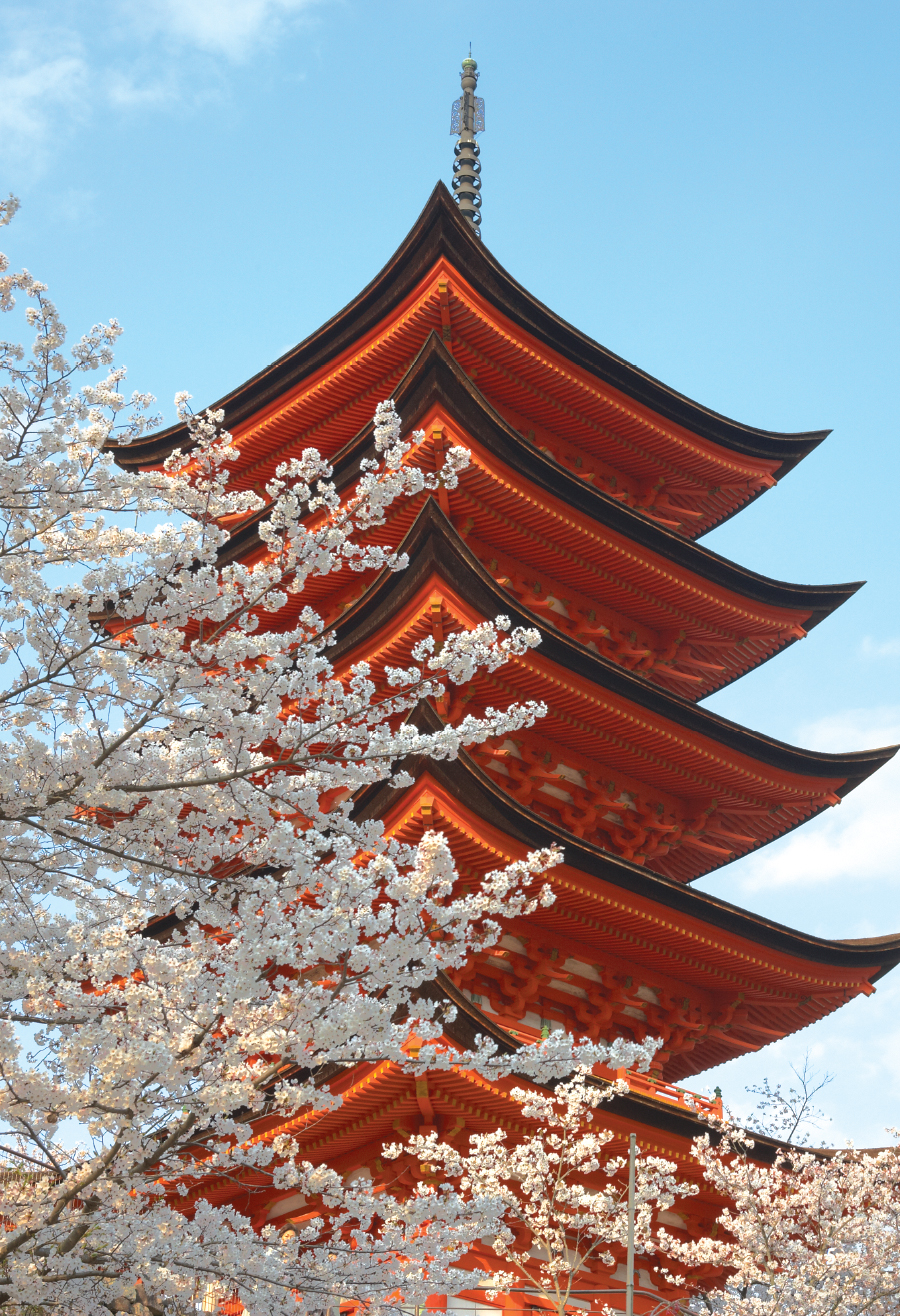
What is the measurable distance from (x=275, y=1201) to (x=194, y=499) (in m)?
8.35

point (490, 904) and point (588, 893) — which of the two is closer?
point (490, 904)

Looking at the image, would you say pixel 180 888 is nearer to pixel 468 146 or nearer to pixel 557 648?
pixel 557 648

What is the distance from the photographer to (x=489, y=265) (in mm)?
16438

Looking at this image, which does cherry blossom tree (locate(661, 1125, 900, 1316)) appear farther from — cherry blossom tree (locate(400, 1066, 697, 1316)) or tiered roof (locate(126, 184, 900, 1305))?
cherry blossom tree (locate(400, 1066, 697, 1316))

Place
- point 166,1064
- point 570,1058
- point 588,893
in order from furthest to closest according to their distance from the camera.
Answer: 1. point 588,893
2. point 570,1058
3. point 166,1064

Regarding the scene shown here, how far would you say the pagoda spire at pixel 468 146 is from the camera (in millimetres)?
23016

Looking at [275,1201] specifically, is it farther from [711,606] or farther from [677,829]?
[711,606]

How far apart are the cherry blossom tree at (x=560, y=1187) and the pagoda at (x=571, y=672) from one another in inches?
9.5

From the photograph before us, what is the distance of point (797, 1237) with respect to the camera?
14727 mm

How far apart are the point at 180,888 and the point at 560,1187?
Answer: 6.63 metres

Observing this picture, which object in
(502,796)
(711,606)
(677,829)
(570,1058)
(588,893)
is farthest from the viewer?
(711,606)

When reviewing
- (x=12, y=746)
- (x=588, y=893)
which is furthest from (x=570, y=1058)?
(x=588, y=893)

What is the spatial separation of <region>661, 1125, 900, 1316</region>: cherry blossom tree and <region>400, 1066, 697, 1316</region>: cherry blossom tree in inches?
32.2

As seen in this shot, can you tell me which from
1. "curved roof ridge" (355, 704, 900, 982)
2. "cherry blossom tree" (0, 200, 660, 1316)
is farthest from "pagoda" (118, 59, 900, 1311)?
"cherry blossom tree" (0, 200, 660, 1316)
